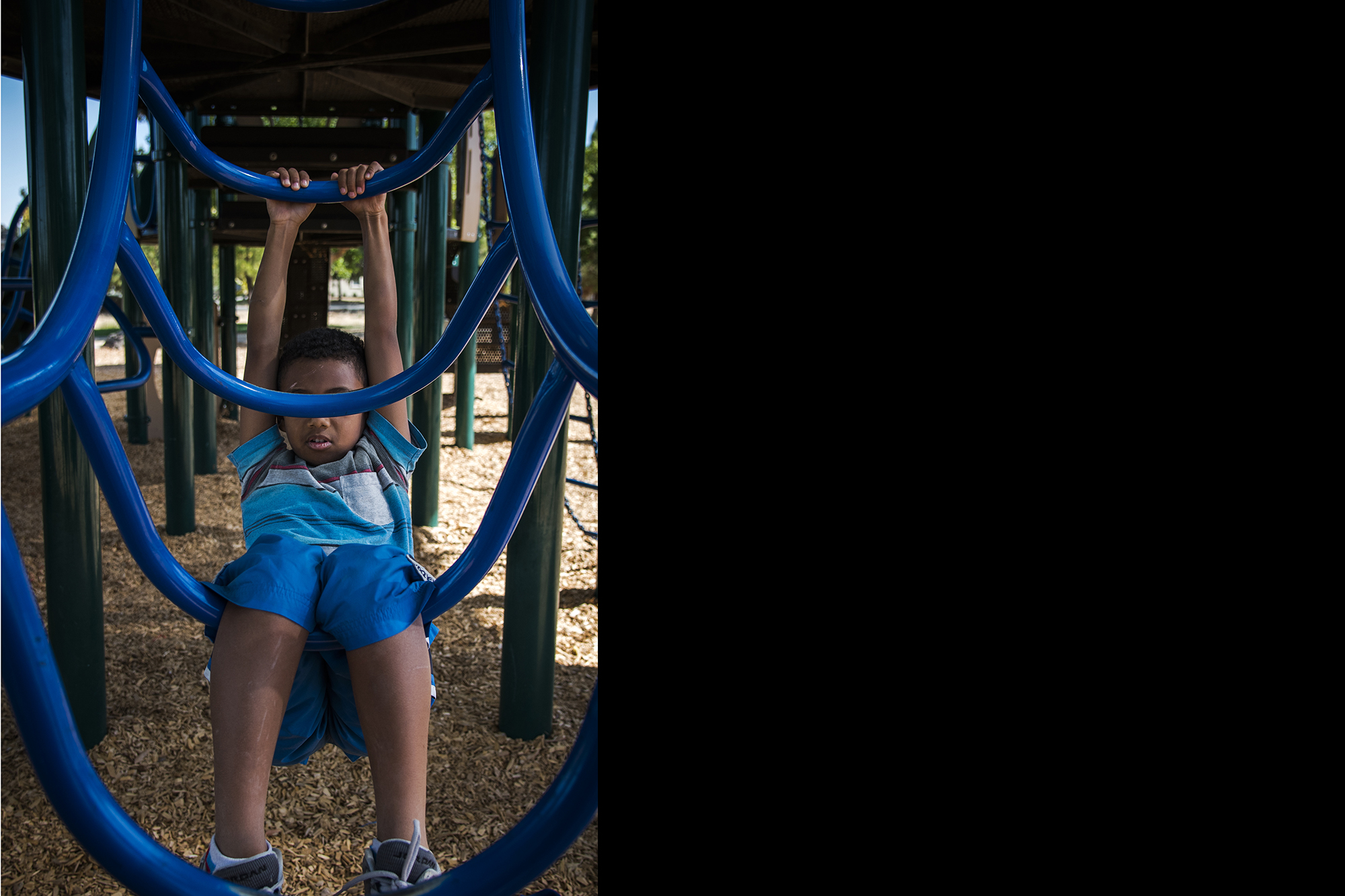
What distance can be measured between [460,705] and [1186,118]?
261 cm

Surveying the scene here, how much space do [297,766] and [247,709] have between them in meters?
1.34

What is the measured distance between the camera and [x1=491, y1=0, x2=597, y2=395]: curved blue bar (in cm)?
88

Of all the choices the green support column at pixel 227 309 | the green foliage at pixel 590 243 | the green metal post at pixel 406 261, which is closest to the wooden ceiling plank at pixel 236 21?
the green metal post at pixel 406 261

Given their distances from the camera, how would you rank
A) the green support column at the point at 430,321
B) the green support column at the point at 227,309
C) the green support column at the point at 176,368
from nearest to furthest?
the green support column at the point at 176,368 < the green support column at the point at 430,321 < the green support column at the point at 227,309

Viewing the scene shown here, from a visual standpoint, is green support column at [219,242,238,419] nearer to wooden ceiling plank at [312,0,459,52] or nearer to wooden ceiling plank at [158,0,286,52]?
wooden ceiling plank at [158,0,286,52]

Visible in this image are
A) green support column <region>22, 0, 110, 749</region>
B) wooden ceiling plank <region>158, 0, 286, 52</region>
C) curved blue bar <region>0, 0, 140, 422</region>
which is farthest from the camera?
wooden ceiling plank <region>158, 0, 286, 52</region>

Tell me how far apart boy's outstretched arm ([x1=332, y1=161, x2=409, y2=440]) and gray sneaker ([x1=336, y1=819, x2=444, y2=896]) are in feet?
2.34

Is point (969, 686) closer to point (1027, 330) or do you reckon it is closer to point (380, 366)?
point (1027, 330)

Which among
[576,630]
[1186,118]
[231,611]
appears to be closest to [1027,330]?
[1186,118]

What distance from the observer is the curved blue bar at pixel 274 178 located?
4.47ft

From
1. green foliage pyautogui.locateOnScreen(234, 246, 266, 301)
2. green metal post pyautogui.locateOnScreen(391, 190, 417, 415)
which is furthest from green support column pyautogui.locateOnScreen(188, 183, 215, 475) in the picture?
green foliage pyautogui.locateOnScreen(234, 246, 266, 301)

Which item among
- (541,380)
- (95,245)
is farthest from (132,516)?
(541,380)

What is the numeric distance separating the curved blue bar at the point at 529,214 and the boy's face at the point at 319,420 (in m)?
0.61

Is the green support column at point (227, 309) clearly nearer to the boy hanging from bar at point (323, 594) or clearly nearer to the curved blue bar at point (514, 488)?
the boy hanging from bar at point (323, 594)
